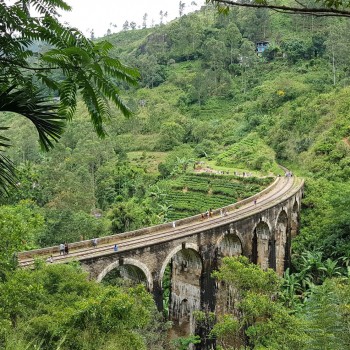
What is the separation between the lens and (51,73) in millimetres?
3145

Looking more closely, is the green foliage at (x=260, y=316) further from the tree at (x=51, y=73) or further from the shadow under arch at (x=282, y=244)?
the shadow under arch at (x=282, y=244)

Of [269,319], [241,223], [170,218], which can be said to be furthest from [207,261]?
[170,218]

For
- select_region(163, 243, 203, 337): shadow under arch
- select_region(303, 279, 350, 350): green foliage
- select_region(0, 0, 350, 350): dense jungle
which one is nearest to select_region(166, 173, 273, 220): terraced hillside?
select_region(0, 0, 350, 350): dense jungle

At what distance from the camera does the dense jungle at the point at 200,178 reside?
9930 mm

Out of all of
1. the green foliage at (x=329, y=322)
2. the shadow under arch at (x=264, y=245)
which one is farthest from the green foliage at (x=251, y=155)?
the green foliage at (x=329, y=322)

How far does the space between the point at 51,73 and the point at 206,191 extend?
36.5m

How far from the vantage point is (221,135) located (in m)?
55.4

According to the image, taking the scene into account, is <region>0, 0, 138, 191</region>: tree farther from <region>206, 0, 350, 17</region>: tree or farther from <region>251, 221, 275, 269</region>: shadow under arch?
<region>251, 221, 275, 269</region>: shadow under arch

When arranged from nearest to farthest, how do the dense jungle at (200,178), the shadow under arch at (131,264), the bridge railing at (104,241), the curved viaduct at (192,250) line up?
the dense jungle at (200,178), the shadow under arch at (131,264), the bridge railing at (104,241), the curved viaduct at (192,250)

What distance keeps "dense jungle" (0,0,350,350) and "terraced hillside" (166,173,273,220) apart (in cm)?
15

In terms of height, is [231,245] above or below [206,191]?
above

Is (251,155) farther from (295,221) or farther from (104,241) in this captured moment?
(104,241)

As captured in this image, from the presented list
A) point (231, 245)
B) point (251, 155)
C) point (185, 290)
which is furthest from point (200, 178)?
point (185, 290)

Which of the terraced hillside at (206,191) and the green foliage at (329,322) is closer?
the green foliage at (329,322)
